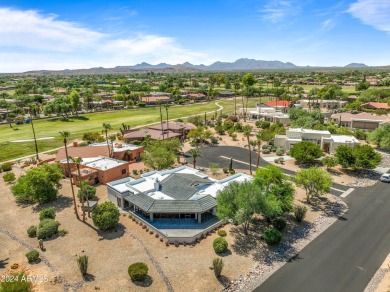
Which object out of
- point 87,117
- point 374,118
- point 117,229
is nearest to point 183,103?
point 87,117

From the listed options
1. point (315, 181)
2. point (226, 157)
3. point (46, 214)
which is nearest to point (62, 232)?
point (46, 214)

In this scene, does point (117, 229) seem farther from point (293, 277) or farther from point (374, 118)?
point (374, 118)

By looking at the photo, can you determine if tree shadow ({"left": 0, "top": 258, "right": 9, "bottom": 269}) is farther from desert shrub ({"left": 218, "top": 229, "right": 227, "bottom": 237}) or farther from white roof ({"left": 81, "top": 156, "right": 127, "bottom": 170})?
desert shrub ({"left": 218, "top": 229, "right": 227, "bottom": 237})

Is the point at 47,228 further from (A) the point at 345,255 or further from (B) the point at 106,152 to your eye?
(A) the point at 345,255

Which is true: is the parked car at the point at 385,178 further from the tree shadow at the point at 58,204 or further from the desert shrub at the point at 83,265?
the tree shadow at the point at 58,204

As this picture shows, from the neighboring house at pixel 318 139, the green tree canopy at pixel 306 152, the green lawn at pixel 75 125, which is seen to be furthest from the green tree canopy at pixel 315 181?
the green lawn at pixel 75 125

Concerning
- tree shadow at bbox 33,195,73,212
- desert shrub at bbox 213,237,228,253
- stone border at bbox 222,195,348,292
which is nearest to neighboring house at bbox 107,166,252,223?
desert shrub at bbox 213,237,228,253
